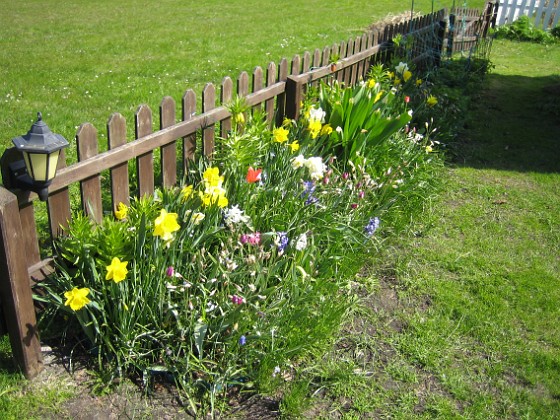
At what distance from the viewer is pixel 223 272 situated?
2.72 metres

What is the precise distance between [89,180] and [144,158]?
398mm

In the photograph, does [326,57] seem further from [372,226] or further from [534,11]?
[534,11]

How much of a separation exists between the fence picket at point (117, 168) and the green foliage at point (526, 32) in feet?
38.2

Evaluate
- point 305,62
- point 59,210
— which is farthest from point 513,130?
point 59,210

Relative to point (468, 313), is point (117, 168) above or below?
above

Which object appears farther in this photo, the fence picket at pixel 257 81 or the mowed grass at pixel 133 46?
the mowed grass at pixel 133 46

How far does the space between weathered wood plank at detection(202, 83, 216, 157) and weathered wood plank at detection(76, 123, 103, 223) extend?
86 cm

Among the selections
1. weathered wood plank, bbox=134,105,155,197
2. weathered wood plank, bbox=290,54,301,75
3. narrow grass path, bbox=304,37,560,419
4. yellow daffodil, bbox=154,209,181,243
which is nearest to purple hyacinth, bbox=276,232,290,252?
narrow grass path, bbox=304,37,560,419

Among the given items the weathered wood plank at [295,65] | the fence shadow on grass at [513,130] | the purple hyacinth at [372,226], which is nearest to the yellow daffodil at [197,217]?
the purple hyacinth at [372,226]

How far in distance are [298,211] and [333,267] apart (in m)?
0.39

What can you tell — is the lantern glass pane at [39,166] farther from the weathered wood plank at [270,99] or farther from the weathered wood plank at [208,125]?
the weathered wood plank at [270,99]

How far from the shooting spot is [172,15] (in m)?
13.5

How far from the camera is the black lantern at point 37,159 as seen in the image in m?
2.32

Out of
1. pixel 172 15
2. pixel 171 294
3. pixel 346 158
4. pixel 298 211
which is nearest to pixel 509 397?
pixel 298 211
